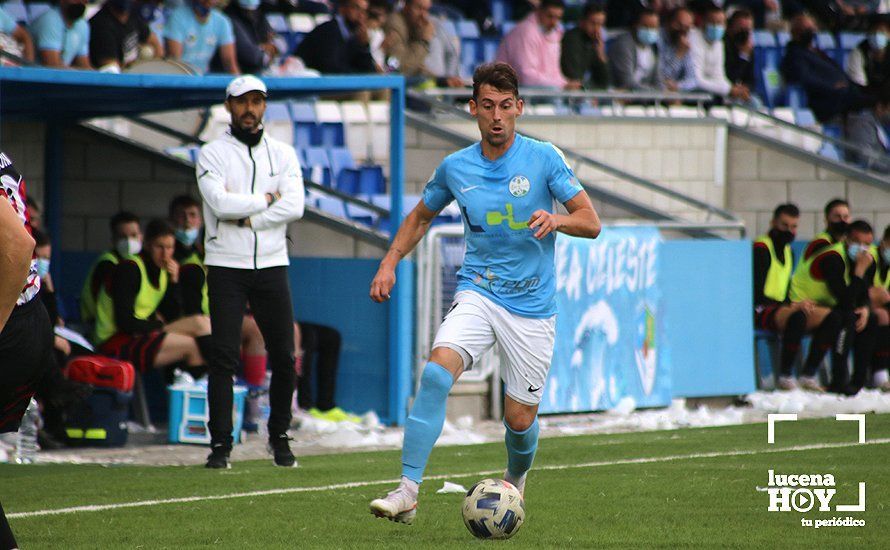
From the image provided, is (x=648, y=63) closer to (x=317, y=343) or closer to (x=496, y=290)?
(x=317, y=343)

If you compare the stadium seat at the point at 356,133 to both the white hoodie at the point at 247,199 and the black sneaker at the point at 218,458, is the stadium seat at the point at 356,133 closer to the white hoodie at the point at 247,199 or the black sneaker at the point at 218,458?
the white hoodie at the point at 247,199

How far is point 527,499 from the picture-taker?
8.36m

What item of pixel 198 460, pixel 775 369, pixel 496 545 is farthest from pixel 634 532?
pixel 775 369

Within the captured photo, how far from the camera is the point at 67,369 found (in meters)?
11.0

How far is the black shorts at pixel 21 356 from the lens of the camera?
5.50 metres

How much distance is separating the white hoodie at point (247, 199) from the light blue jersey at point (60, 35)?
4121 millimetres

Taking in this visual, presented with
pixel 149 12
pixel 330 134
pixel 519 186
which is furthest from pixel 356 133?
pixel 519 186

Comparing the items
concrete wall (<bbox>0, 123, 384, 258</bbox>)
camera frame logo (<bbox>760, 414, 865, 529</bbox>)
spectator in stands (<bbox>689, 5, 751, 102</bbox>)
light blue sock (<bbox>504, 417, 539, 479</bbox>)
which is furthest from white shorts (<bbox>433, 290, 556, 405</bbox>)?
spectator in stands (<bbox>689, 5, 751, 102</bbox>)

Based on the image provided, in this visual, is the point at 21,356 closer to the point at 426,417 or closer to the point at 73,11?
the point at 426,417

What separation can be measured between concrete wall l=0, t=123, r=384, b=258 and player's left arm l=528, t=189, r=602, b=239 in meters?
6.89

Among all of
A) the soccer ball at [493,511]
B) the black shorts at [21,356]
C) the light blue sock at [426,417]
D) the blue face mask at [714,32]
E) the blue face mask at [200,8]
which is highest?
the blue face mask at [714,32]

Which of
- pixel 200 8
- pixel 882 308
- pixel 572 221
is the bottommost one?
pixel 882 308

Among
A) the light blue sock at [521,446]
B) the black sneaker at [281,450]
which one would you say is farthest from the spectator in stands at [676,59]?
the light blue sock at [521,446]

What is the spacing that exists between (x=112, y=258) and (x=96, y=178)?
5.91ft
